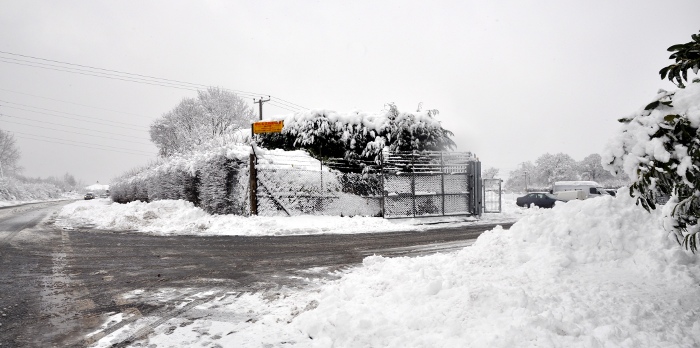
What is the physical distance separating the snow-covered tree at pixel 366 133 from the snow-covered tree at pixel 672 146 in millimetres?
17133

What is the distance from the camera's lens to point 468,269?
4.48 meters

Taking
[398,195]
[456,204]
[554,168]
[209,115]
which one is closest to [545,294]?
[398,195]

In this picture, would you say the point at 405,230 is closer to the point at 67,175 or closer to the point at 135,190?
the point at 135,190

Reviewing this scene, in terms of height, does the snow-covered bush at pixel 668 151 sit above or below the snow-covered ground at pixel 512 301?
above

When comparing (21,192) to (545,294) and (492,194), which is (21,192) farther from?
(545,294)

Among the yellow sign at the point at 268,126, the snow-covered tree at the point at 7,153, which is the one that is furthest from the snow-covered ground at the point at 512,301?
the snow-covered tree at the point at 7,153

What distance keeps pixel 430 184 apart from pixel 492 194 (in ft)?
21.6

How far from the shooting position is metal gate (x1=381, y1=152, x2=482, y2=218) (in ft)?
57.0

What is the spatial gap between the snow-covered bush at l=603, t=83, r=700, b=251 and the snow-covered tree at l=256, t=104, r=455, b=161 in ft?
56.2

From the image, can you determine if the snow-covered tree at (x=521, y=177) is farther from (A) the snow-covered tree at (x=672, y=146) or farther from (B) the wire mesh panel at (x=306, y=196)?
(A) the snow-covered tree at (x=672, y=146)

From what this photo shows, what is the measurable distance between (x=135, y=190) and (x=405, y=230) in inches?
896

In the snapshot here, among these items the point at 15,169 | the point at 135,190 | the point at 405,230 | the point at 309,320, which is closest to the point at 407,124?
the point at 405,230

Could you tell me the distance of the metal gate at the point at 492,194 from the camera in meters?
20.9

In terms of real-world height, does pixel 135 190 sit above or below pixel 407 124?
below
